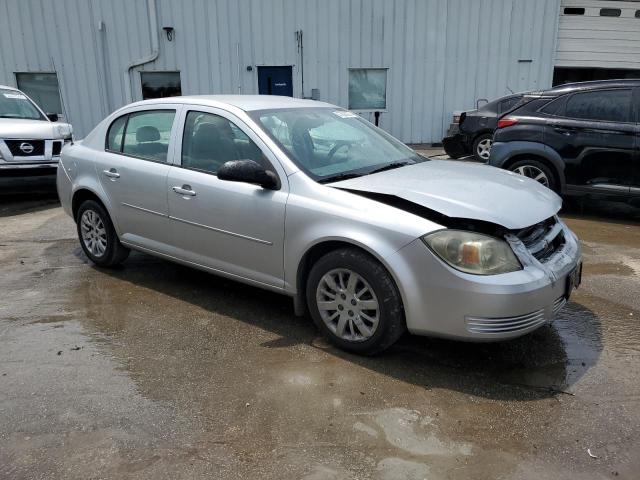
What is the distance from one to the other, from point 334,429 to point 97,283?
10.1 feet

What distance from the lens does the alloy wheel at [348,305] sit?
11.1 ft

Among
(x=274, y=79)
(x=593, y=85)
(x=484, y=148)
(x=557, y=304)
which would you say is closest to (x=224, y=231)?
(x=557, y=304)

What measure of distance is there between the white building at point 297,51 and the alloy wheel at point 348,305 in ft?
36.8

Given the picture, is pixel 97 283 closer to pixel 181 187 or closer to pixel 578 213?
pixel 181 187

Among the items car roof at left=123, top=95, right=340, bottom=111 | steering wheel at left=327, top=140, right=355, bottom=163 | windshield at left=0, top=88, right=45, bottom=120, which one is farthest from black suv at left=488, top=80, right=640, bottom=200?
windshield at left=0, top=88, right=45, bottom=120

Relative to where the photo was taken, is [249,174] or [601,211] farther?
[601,211]

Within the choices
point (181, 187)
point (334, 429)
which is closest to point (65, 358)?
point (181, 187)

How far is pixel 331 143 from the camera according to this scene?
417 cm

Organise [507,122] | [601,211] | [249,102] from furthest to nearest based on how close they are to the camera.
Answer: [601,211]
[507,122]
[249,102]

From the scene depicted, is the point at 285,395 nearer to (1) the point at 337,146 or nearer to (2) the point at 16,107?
(1) the point at 337,146

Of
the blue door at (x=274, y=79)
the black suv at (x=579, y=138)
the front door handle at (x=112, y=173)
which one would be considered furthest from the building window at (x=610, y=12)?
the front door handle at (x=112, y=173)

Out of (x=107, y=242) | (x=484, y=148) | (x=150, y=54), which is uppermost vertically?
(x=150, y=54)

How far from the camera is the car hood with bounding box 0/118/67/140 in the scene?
8242mm

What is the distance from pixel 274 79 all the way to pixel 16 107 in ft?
21.3
